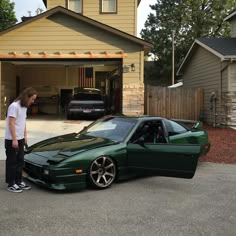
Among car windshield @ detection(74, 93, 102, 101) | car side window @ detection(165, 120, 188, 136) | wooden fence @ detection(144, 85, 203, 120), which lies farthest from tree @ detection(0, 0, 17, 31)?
car side window @ detection(165, 120, 188, 136)

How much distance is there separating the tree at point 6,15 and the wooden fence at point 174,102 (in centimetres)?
2110

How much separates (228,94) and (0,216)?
1434 centimetres

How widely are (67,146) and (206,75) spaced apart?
1525 centimetres

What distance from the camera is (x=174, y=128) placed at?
9031 millimetres

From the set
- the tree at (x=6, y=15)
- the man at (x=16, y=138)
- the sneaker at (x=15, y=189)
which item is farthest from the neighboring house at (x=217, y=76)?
the tree at (x=6, y=15)

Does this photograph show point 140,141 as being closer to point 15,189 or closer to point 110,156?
point 110,156

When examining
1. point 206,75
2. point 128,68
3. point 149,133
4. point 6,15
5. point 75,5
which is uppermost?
point 6,15

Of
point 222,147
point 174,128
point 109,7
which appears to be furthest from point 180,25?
point 174,128

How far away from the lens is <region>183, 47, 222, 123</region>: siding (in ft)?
64.0

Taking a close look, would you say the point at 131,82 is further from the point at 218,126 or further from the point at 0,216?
the point at 0,216

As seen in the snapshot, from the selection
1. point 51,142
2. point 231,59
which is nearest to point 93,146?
point 51,142

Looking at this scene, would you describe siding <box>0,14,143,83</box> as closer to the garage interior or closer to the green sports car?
the garage interior

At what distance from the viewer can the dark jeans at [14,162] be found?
681 centimetres

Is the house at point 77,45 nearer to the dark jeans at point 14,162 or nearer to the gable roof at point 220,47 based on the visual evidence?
the gable roof at point 220,47
